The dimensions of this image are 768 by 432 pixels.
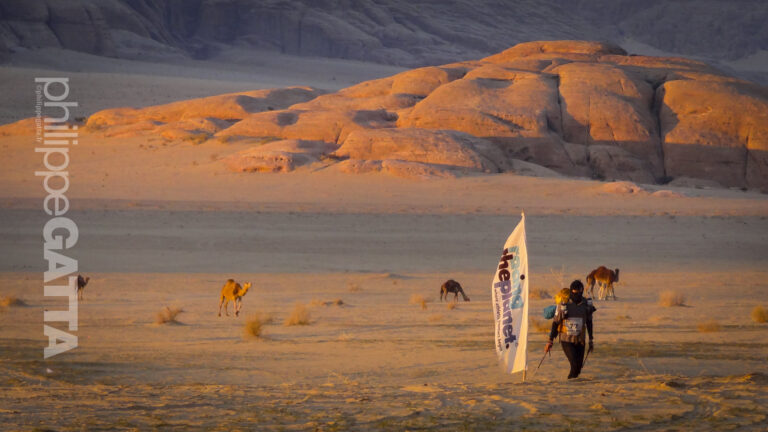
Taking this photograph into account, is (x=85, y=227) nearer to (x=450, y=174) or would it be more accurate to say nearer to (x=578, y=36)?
(x=450, y=174)

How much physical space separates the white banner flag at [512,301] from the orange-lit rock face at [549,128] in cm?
2336

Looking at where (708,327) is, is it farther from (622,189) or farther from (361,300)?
(622,189)

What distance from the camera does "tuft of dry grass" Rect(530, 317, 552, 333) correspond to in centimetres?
1318

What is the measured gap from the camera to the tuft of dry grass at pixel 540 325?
13.2 meters

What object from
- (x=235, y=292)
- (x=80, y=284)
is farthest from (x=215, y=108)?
(x=235, y=292)

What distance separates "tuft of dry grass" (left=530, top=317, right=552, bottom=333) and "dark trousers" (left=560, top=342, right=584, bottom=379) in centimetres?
361

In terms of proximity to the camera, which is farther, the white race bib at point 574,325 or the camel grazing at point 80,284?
the camel grazing at point 80,284

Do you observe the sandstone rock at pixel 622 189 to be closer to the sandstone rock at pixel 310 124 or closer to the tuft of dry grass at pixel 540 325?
the sandstone rock at pixel 310 124

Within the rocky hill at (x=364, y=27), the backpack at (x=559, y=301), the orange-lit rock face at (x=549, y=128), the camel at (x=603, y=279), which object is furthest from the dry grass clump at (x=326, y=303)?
the rocky hill at (x=364, y=27)

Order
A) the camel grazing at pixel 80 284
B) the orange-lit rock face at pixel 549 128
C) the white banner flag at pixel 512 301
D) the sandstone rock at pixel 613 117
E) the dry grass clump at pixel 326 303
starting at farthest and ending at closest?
1. the sandstone rock at pixel 613 117
2. the orange-lit rock face at pixel 549 128
3. the dry grass clump at pixel 326 303
4. the camel grazing at pixel 80 284
5. the white banner flag at pixel 512 301

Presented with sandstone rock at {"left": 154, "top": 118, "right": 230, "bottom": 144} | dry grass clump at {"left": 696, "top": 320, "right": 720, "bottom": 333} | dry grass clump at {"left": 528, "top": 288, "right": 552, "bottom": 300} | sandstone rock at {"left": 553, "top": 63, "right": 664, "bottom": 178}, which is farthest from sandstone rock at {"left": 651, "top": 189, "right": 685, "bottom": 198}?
dry grass clump at {"left": 696, "top": 320, "right": 720, "bottom": 333}

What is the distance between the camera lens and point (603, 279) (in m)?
15.9

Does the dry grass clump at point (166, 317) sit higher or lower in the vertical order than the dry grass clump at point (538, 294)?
lower

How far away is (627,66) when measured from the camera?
4097 cm
